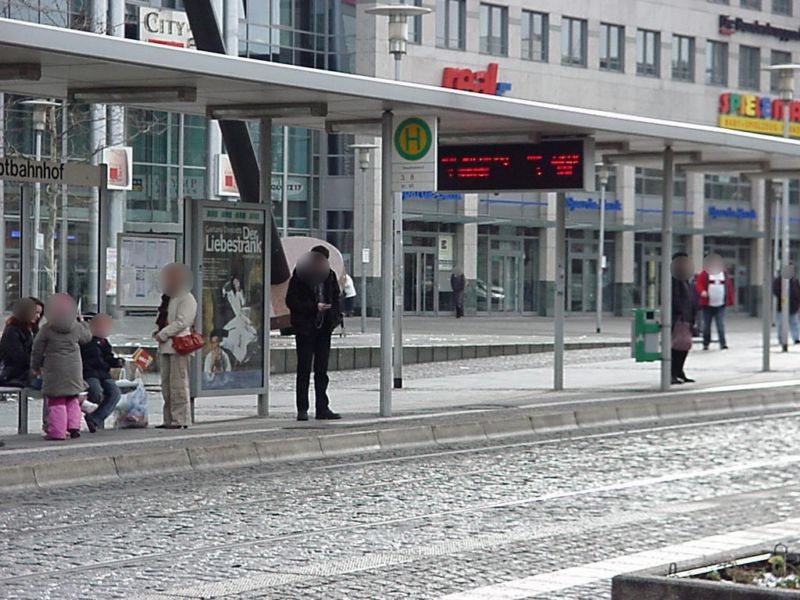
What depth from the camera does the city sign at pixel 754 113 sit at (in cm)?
7350

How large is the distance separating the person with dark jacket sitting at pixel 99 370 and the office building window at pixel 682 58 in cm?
5693

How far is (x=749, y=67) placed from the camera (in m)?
75.4

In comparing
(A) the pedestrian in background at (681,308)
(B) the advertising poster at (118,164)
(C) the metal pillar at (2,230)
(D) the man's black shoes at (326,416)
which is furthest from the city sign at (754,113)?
(D) the man's black shoes at (326,416)

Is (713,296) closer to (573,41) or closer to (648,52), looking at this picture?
(573,41)

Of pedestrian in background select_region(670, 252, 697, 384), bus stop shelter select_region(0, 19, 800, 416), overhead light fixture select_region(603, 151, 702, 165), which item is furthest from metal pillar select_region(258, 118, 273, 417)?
pedestrian in background select_region(670, 252, 697, 384)

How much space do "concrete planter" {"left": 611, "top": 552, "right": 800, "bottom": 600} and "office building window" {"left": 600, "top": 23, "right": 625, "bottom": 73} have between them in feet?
204

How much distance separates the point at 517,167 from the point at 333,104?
462 centimetres

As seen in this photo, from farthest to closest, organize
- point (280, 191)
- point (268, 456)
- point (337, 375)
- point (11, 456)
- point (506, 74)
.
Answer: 1. point (506, 74)
2. point (280, 191)
3. point (337, 375)
4. point (268, 456)
5. point (11, 456)

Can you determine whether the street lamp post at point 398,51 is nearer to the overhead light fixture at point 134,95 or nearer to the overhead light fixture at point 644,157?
the overhead light fixture at point 644,157

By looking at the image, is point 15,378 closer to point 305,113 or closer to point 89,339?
point 89,339

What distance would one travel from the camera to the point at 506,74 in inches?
2542

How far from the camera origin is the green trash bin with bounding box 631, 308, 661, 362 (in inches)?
982

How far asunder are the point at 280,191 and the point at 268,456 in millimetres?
44235

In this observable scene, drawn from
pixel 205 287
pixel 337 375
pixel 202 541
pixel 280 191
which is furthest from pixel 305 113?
pixel 280 191
